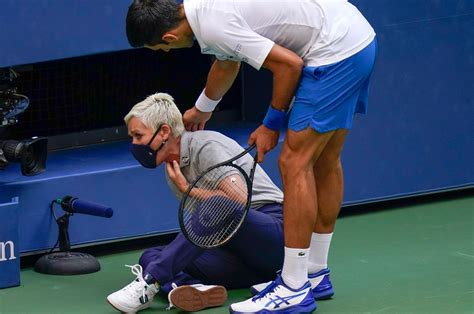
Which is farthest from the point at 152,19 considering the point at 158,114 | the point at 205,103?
the point at 205,103

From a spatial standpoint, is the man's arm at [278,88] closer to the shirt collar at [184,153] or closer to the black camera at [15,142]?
the shirt collar at [184,153]

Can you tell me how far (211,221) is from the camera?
503 centimetres

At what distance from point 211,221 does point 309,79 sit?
0.71 metres

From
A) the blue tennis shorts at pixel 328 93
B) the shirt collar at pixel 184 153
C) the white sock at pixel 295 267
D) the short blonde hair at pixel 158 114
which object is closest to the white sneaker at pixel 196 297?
the white sock at pixel 295 267

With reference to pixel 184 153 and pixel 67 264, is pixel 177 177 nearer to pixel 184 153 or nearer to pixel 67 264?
pixel 184 153

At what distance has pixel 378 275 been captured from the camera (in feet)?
18.5

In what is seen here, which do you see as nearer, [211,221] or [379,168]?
[211,221]

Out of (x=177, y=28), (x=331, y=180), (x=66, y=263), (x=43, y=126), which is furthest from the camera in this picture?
(x=43, y=126)

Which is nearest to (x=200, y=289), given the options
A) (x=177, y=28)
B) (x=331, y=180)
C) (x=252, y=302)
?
(x=252, y=302)

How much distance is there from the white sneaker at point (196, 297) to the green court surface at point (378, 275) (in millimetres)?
43

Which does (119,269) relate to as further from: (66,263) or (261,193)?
(261,193)

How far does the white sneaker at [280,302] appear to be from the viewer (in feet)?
16.4

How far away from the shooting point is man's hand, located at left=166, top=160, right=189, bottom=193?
16.7ft

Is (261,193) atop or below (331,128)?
below
